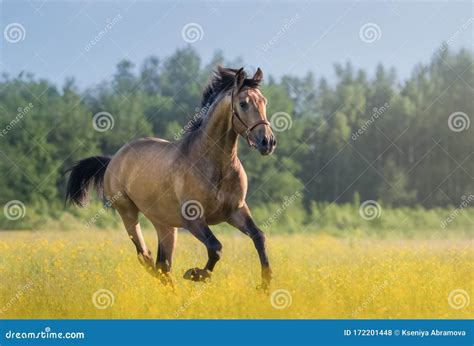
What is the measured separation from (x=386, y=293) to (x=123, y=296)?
2.76 m

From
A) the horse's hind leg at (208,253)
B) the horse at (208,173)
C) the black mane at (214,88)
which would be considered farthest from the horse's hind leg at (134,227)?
the horse's hind leg at (208,253)

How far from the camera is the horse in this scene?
7.73m

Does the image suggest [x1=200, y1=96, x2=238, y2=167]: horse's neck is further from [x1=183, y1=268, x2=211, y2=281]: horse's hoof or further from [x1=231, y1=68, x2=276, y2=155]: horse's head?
[x1=183, y1=268, x2=211, y2=281]: horse's hoof

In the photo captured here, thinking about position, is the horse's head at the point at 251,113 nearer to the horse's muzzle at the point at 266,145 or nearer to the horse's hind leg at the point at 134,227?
the horse's muzzle at the point at 266,145

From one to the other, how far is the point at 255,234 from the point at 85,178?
12.2 feet

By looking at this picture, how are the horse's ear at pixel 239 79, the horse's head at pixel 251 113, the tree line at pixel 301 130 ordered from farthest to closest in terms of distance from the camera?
the tree line at pixel 301 130 < the horse's ear at pixel 239 79 < the horse's head at pixel 251 113

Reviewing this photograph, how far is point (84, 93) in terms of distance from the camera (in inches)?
1088

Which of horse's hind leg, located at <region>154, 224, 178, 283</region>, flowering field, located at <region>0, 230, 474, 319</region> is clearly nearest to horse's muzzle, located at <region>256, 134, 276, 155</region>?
flowering field, located at <region>0, 230, 474, 319</region>

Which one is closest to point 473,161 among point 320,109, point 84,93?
point 320,109

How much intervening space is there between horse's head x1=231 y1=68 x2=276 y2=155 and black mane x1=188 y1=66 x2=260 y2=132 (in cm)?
16

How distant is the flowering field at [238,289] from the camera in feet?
23.8

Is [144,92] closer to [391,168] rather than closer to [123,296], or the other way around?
[391,168]

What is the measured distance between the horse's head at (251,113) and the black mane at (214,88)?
16 centimetres

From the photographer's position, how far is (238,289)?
290 inches
